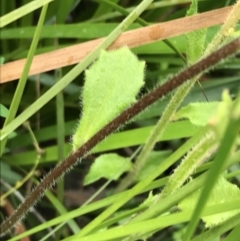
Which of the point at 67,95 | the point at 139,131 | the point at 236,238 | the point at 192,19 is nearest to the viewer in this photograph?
the point at 236,238

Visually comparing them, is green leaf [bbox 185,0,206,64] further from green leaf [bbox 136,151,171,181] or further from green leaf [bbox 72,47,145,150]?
green leaf [bbox 136,151,171,181]

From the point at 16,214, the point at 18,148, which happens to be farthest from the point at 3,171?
the point at 16,214

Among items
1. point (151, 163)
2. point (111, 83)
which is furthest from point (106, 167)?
point (111, 83)

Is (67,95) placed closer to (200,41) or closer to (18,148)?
(18,148)

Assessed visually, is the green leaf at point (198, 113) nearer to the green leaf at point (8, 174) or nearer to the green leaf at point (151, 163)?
the green leaf at point (151, 163)

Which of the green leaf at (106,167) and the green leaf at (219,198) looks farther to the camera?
the green leaf at (106,167)

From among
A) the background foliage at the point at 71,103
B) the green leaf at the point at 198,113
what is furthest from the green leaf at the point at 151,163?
the green leaf at the point at 198,113
